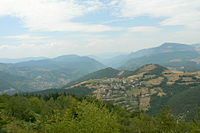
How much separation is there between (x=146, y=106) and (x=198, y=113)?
563 ft

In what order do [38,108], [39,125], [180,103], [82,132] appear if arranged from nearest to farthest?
[82,132], [39,125], [38,108], [180,103]

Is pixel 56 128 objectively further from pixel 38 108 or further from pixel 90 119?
pixel 38 108

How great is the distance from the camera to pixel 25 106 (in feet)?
198

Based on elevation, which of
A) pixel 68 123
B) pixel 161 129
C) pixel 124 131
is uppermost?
pixel 68 123

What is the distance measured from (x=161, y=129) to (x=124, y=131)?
17.5 metres

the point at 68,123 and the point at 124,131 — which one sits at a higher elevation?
the point at 68,123

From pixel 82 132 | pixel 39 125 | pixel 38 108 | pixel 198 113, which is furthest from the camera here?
pixel 38 108

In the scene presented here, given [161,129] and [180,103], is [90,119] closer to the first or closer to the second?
[161,129]

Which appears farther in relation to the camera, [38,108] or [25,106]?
[38,108]

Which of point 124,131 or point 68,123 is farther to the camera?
point 124,131

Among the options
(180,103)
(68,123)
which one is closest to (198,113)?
(68,123)

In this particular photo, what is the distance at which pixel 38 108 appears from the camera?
70375mm

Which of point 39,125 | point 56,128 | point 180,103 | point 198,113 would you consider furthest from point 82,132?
point 180,103

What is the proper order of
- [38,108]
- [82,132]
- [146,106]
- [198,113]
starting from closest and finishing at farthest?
[82,132], [198,113], [38,108], [146,106]
